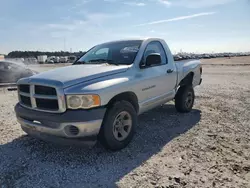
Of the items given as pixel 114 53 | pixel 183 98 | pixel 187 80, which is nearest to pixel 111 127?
pixel 114 53

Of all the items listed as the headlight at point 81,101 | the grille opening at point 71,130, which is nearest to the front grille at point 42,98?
the headlight at point 81,101

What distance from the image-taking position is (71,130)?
11.2 ft

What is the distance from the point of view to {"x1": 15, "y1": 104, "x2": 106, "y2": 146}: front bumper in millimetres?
3346

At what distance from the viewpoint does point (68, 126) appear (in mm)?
3369

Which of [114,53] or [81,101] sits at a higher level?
[114,53]

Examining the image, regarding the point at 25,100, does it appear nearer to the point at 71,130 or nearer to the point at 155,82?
the point at 71,130

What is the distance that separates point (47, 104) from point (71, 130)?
0.56m

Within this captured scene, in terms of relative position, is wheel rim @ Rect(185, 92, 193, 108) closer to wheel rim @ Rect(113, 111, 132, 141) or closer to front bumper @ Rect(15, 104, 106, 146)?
wheel rim @ Rect(113, 111, 132, 141)

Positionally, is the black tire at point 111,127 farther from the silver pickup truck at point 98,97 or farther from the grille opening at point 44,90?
the grille opening at point 44,90

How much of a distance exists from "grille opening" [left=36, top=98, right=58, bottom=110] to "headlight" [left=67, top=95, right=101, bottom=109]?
23cm

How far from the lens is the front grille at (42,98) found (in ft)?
11.3

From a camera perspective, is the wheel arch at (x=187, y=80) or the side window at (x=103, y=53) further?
the wheel arch at (x=187, y=80)

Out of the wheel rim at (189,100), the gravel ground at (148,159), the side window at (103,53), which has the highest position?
the side window at (103,53)

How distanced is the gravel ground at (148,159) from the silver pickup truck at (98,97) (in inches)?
15.7
